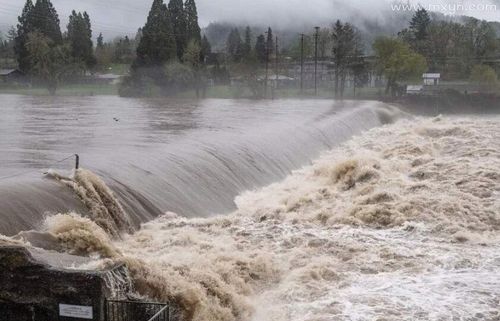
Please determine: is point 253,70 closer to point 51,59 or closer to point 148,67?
point 148,67

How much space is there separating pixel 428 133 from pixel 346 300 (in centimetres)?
1809

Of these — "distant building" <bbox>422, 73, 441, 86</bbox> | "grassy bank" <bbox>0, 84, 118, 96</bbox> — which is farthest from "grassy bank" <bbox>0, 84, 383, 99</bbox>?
"distant building" <bbox>422, 73, 441, 86</bbox>

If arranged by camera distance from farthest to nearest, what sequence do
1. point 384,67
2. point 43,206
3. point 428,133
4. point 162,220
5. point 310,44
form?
point 310,44, point 384,67, point 428,133, point 162,220, point 43,206

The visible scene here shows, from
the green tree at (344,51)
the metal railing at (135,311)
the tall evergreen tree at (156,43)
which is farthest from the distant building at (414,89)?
the metal railing at (135,311)

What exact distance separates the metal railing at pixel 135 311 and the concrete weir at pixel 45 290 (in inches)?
3.4

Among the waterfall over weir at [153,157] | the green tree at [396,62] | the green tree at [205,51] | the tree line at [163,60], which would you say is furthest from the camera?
the green tree at [205,51]

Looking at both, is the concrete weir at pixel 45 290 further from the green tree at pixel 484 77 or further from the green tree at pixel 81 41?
the green tree at pixel 81 41

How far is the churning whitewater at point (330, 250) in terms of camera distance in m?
6.86

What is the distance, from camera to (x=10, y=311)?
538 centimetres

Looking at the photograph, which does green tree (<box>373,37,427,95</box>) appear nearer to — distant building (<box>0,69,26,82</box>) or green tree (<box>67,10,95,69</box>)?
green tree (<box>67,10,95,69</box>)

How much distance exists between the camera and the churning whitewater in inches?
270

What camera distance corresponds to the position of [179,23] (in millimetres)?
51125

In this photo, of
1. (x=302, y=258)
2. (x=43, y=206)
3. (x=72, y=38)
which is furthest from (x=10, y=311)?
(x=72, y=38)

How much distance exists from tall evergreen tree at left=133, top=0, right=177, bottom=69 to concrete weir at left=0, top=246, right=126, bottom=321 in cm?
4137
